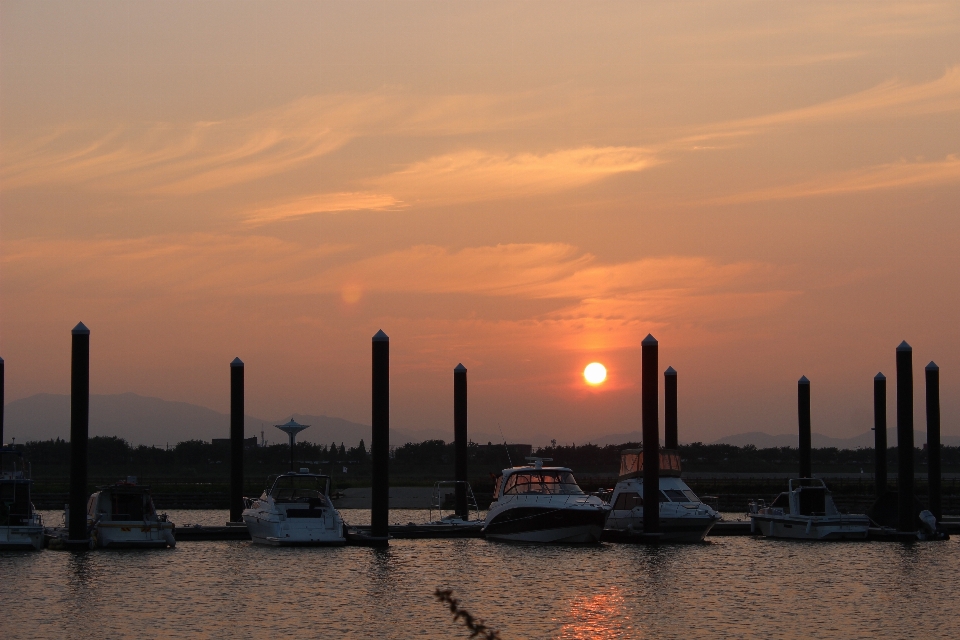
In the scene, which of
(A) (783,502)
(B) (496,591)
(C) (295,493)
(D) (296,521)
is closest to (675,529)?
(A) (783,502)

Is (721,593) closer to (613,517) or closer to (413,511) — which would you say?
(613,517)

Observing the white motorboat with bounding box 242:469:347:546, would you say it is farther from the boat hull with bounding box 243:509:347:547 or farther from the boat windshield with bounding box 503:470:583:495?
the boat windshield with bounding box 503:470:583:495

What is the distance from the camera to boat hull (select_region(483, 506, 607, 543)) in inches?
1859

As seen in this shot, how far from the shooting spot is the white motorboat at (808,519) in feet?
164

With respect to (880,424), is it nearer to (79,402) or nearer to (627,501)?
(627,501)

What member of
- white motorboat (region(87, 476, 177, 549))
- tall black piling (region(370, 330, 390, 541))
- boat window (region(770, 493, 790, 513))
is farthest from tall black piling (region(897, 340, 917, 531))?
white motorboat (region(87, 476, 177, 549))

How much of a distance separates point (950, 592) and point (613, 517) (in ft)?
49.1

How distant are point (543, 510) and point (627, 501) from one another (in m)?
4.56

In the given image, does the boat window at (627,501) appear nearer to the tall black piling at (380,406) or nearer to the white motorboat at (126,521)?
the tall black piling at (380,406)

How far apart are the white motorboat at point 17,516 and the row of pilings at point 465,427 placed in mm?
1393

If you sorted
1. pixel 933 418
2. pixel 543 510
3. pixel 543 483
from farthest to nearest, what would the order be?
pixel 933 418
pixel 543 483
pixel 543 510

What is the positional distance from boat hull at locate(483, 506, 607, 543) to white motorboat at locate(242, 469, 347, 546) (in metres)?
6.43

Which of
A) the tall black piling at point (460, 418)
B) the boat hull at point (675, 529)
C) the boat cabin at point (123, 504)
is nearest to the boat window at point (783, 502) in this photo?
the boat hull at point (675, 529)

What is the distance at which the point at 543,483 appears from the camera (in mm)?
48781
